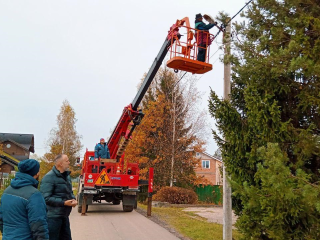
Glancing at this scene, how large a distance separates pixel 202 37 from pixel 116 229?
6254 mm

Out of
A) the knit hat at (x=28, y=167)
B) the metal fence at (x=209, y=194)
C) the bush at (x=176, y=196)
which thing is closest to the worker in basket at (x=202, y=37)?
the knit hat at (x=28, y=167)

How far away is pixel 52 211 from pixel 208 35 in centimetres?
641

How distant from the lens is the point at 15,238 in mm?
3346

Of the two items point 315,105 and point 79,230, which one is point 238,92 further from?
point 79,230

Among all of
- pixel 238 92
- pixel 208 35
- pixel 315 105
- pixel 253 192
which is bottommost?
pixel 253 192

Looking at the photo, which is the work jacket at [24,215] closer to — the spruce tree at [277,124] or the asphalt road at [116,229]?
the spruce tree at [277,124]

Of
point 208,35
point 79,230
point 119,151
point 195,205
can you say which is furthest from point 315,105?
point 195,205

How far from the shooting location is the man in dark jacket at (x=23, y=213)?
3328 millimetres

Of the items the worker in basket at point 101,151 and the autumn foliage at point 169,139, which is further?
→ the autumn foliage at point 169,139

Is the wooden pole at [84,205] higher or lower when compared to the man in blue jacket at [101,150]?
lower

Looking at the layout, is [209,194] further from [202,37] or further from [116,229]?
[202,37]

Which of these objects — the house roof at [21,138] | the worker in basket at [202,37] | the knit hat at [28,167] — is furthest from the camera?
the house roof at [21,138]

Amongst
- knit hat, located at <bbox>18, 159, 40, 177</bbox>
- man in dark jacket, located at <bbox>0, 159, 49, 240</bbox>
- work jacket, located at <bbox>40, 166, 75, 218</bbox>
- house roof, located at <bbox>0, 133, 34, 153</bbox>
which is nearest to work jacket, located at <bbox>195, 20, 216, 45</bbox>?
work jacket, located at <bbox>40, 166, 75, 218</bbox>

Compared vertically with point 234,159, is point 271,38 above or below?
above
